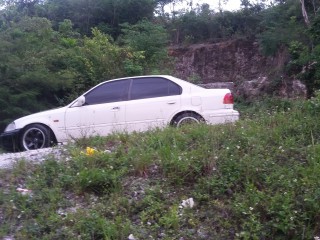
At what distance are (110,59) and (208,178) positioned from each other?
14920 mm

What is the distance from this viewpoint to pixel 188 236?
5430mm

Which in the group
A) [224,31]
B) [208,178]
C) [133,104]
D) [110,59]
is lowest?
[208,178]

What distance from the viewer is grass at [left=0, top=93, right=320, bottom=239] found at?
5.46 m

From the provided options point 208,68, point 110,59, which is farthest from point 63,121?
point 208,68

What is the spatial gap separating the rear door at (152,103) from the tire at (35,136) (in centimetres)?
170

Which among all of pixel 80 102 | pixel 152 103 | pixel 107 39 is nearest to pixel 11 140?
pixel 80 102

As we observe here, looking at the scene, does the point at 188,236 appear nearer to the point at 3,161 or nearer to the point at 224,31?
the point at 3,161

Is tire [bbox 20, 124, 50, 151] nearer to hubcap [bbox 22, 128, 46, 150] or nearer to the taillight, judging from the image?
hubcap [bbox 22, 128, 46, 150]

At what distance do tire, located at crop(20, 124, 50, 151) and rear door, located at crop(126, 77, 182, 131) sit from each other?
170cm

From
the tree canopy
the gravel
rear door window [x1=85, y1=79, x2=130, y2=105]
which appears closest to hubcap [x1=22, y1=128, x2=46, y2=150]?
rear door window [x1=85, y1=79, x2=130, y2=105]

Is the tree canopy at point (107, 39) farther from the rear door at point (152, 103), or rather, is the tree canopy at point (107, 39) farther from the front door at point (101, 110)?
the rear door at point (152, 103)

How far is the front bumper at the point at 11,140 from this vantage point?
11102 mm

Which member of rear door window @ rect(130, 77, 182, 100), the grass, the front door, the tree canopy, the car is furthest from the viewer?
the tree canopy

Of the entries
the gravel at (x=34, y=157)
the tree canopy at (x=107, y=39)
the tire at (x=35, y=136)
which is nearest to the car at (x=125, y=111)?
the tire at (x=35, y=136)
